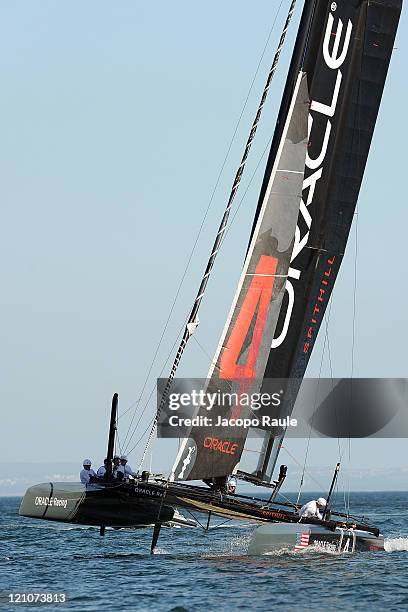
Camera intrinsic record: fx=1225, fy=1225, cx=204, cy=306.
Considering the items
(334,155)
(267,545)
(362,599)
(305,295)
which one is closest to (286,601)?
(362,599)

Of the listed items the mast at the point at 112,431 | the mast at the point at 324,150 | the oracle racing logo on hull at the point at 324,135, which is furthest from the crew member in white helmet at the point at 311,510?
the mast at the point at 112,431

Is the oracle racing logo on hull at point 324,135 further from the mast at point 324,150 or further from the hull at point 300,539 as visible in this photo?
the hull at point 300,539

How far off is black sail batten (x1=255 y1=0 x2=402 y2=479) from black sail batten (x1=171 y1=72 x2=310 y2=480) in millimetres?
696

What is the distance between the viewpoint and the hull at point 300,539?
21.2 m

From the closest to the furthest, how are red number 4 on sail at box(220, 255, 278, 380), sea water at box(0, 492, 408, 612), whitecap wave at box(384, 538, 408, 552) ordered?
sea water at box(0, 492, 408, 612)
red number 4 on sail at box(220, 255, 278, 380)
whitecap wave at box(384, 538, 408, 552)

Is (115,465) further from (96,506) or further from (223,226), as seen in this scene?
(223,226)

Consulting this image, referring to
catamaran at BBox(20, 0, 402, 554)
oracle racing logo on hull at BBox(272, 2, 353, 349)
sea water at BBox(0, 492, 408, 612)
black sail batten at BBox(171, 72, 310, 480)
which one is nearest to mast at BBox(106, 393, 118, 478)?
catamaran at BBox(20, 0, 402, 554)

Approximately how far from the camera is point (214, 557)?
23.6m

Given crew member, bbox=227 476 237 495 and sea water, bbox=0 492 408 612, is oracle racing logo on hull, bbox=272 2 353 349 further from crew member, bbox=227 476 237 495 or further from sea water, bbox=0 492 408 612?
sea water, bbox=0 492 408 612

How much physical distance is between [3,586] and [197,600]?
366 cm

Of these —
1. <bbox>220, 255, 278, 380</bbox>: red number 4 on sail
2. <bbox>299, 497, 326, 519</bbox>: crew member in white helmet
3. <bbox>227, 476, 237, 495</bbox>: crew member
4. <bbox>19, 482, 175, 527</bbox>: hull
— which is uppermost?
<bbox>220, 255, 278, 380</bbox>: red number 4 on sail

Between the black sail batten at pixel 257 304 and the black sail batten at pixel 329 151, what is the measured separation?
696 millimetres

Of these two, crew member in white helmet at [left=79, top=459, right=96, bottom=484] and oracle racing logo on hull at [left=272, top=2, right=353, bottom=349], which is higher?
oracle racing logo on hull at [left=272, top=2, right=353, bottom=349]

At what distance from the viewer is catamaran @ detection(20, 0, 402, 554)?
21609 mm
